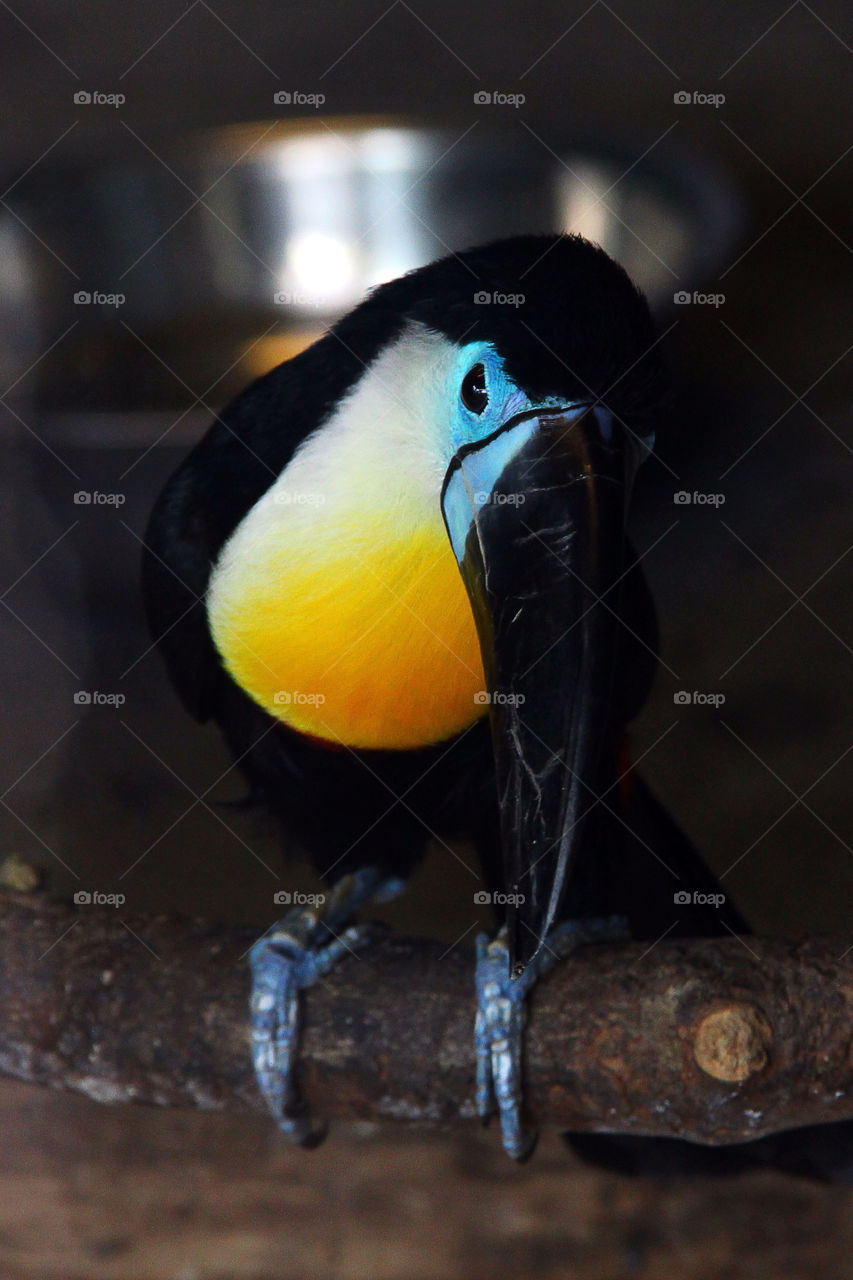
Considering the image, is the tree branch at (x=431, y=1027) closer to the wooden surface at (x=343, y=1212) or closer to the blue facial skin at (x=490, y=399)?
the wooden surface at (x=343, y=1212)

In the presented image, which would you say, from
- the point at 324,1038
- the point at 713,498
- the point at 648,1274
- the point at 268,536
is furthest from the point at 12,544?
the point at 648,1274

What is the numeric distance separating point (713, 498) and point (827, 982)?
1.70 ft

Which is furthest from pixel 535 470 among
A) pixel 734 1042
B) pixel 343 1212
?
pixel 343 1212

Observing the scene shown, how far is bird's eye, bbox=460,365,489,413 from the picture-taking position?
3.25 feet

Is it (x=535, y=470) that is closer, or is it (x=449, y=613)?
(x=535, y=470)

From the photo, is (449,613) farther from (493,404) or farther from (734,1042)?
(734,1042)

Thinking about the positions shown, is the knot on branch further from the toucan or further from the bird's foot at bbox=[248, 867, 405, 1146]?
the bird's foot at bbox=[248, 867, 405, 1146]

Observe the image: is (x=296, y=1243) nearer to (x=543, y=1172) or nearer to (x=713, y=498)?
(x=543, y=1172)

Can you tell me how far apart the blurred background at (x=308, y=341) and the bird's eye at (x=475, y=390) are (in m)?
0.13

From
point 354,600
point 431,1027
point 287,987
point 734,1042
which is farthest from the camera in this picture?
point 354,600

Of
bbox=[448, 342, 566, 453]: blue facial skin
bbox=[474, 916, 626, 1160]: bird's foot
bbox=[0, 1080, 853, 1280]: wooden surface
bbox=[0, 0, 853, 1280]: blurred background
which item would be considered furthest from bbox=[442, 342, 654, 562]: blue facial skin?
bbox=[0, 1080, 853, 1280]: wooden surface

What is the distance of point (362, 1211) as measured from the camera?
118 cm

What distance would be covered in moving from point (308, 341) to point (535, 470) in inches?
11.7

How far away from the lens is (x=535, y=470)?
0.95 metres
